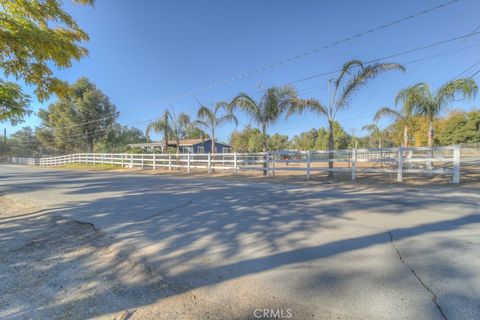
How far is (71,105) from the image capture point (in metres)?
33.8

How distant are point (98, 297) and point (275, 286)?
5.46 ft

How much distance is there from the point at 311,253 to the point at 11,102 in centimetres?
714

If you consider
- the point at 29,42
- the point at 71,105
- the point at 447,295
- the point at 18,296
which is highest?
the point at 71,105

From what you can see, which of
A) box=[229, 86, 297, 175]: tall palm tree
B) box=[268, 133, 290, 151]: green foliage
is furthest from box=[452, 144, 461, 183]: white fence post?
box=[268, 133, 290, 151]: green foliage

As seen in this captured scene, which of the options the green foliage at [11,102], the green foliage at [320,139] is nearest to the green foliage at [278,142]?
the green foliage at [320,139]

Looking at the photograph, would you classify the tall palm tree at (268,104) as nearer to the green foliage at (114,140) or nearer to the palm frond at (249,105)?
the palm frond at (249,105)

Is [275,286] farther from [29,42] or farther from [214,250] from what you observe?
[29,42]

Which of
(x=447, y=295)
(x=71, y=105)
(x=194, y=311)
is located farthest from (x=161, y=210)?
(x=71, y=105)

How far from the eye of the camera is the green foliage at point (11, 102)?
17.5ft

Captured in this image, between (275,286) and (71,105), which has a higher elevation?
(71,105)

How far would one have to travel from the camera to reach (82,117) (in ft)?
110

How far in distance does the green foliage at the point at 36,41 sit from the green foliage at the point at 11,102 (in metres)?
0.49

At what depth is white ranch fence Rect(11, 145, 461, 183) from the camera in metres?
9.45

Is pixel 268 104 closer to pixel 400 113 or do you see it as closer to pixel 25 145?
pixel 400 113
